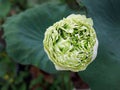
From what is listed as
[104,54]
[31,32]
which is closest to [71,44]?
[104,54]

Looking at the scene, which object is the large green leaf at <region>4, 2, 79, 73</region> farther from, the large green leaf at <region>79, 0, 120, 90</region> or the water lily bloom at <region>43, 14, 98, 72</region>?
the water lily bloom at <region>43, 14, 98, 72</region>

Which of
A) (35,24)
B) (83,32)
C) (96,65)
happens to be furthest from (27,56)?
(83,32)

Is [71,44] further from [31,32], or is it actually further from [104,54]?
[31,32]

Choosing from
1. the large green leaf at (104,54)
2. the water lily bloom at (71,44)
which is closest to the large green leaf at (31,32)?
the large green leaf at (104,54)

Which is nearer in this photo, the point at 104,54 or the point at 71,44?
the point at 71,44

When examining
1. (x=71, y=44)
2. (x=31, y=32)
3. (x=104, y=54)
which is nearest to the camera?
(x=71, y=44)

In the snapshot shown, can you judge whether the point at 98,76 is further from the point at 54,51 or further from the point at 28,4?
the point at 28,4
